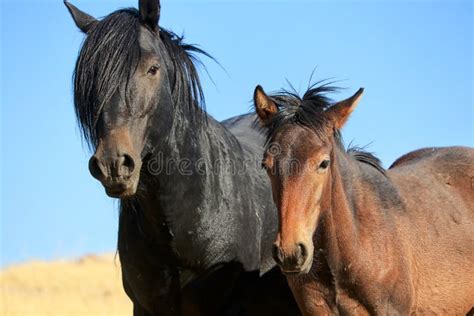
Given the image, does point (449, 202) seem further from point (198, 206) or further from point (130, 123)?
point (130, 123)

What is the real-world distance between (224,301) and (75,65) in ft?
5.83

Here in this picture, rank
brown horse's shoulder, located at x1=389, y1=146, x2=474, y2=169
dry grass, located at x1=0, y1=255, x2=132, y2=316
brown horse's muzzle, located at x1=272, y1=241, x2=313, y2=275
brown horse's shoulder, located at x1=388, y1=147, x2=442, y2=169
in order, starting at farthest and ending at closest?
dry grass, located at x1=0, y1=255, x2=132, y2=316 → brown horse's shoulder, located at x1=388, y1=147, x2=442, y2=169 → brown horse's shoulder, located at x1=389, y1=146, x2=474, y2=169 → brown horse's muzzle, located at x1=272, y1=241, x2=313, y2=275

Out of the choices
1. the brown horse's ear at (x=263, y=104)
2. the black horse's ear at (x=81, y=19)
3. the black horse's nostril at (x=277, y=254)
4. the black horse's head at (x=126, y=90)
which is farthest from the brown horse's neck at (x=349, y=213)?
the black horse's ear at (x=81, y=19)

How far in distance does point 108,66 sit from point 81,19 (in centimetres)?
72

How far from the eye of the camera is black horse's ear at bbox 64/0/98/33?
17.5 ft

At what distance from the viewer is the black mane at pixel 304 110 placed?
4.94 metres

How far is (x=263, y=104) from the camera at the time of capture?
5.26 m

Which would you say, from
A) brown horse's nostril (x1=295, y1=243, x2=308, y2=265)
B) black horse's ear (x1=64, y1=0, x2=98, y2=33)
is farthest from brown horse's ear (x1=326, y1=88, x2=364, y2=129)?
black horse's ear (x1=64, y1=0, x2=98, y2=33)

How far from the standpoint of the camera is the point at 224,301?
5.35 meters

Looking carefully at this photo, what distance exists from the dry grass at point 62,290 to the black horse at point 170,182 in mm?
5584

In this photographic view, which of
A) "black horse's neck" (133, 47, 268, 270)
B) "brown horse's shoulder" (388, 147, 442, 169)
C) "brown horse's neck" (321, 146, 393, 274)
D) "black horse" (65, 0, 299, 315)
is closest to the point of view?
"black horse" (65, 0, 299, 315)

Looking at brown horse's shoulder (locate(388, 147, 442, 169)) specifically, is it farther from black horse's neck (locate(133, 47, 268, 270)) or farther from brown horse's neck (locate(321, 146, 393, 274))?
black horse's neck (locate(133, 47, 268, 270))

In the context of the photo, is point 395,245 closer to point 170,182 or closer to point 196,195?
point 196,195

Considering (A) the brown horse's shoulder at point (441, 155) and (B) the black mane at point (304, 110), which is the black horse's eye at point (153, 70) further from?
(A) the brown horse's shoulder at point (441, 155)
